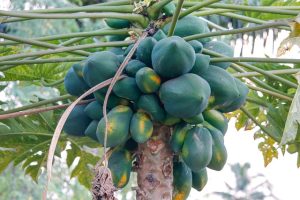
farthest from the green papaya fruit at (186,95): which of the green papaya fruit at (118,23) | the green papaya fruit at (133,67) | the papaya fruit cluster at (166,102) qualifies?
the green papaya fruit at (118,23)

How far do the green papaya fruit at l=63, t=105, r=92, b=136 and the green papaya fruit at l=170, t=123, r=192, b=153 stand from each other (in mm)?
267

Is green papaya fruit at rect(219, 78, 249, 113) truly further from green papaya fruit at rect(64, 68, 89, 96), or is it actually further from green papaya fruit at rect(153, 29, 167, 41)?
green papaya fruit at rect(64, 68, 89, 96)

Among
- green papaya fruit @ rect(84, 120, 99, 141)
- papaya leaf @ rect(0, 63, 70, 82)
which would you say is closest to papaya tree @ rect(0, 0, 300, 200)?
green papaya fruit @ rect(84, 120, 99, 141)

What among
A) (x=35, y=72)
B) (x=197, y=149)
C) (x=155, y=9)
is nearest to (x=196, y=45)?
(x=155, y=9)

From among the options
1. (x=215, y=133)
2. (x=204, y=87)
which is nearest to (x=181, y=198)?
(x=215, y=133)

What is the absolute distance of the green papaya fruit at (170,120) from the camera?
1.97m

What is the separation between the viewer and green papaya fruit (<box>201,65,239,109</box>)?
1.96 meters

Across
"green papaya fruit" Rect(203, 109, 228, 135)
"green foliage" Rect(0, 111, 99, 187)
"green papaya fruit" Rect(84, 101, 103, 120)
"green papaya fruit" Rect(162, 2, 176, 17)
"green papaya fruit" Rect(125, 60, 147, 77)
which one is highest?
"green papaya fruit" Rect(162, 2, 176, 17)

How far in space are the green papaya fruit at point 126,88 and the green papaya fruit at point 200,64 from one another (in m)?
0.16

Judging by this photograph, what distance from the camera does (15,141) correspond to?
2.64 m

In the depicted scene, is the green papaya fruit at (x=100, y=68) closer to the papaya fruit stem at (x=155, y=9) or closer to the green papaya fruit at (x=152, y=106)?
the green papaya fruit at (x=152, y=106)

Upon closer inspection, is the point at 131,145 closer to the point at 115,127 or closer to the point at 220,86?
the point at 115,127

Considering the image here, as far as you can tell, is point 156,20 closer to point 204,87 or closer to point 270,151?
point 204,87

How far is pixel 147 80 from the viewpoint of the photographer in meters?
1.92
